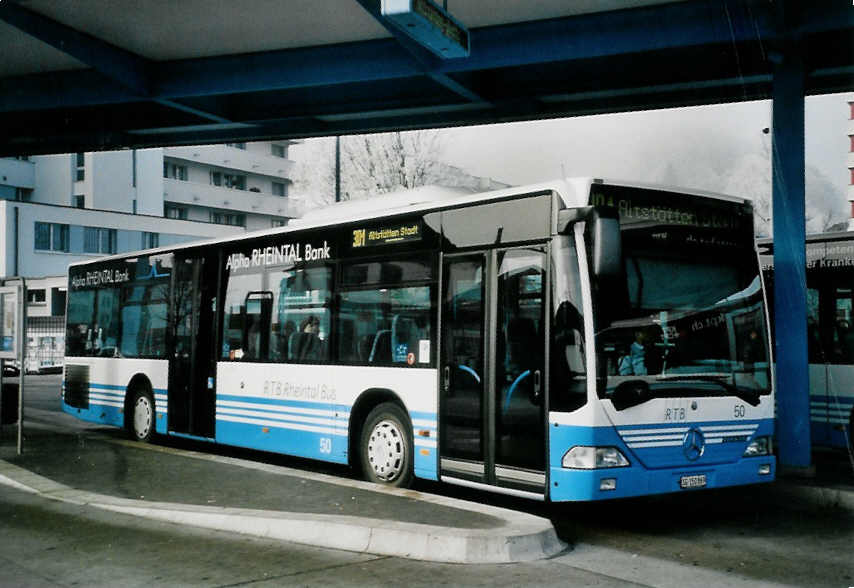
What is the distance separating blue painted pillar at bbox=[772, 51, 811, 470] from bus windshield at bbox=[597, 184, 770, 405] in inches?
103

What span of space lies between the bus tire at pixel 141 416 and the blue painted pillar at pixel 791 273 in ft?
31.0

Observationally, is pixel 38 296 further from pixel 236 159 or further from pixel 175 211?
pixel 236 159

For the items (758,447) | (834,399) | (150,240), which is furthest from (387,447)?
(150,240)

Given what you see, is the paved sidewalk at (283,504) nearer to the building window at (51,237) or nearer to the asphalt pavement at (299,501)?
the asphalt pavement at (299,501)

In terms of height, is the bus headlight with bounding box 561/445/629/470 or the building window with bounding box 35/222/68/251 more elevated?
the building window with bounding box 35/222/68/251

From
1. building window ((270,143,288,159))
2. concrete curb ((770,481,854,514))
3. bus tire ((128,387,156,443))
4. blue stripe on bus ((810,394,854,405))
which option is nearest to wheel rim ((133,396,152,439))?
bus tire ((128,387,156,443))

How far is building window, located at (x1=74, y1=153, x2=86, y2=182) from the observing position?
65.9 meters

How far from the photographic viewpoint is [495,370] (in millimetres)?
9141

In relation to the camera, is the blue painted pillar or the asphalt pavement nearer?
the asphalt pavement

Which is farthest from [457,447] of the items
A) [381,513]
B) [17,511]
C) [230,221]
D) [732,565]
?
[230,221]

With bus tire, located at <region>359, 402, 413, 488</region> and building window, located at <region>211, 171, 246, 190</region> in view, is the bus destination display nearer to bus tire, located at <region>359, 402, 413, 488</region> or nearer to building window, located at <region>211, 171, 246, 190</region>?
bus tire, located at <region>359, 402, 413, 488</region>

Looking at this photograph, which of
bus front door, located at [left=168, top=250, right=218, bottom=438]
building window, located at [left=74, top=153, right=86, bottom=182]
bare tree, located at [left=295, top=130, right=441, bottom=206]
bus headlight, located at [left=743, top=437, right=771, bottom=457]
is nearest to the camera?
bus headlight, located at [left=743, top=437, right=771, bottom=457]

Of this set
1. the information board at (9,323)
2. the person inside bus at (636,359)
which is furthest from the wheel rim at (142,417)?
the person inside bus at (636,359)

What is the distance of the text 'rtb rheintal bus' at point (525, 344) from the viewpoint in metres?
8.29
